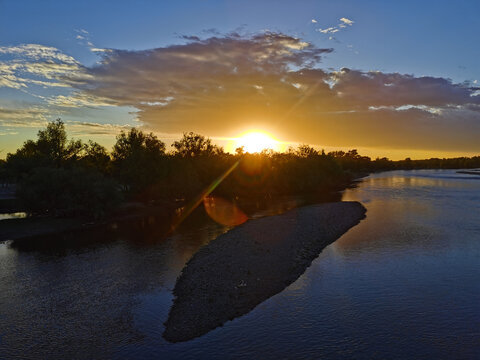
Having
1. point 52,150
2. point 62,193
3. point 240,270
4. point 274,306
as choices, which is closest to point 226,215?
point 62,193

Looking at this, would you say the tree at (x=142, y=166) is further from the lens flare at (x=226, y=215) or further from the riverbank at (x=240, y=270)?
the riverbank at (x=240, y=270)

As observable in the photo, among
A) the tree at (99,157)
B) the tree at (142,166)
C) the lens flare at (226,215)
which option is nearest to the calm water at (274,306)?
the lens flare at (226,215)

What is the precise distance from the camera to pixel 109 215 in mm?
64125

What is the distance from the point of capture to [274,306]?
73.9 feet

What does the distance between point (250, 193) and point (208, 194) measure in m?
12.8

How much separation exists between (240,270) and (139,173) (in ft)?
221

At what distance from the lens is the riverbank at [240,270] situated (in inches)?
826

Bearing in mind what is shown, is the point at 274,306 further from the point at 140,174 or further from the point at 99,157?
the point at 99,157

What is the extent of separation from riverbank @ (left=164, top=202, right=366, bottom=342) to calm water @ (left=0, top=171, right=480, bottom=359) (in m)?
0.90

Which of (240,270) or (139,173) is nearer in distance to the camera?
(240,270)

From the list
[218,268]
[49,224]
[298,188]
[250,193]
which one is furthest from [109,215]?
[298,188]

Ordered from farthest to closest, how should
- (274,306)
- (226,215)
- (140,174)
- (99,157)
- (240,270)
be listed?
(99,157)
(140,174)
(226,215)
(240,270)
(274,306)

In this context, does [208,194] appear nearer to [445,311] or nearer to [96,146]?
[96,146]

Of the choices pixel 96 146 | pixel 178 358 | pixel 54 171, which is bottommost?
pixel 178 358
